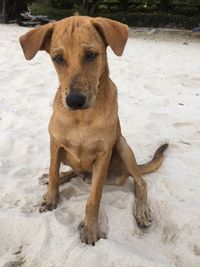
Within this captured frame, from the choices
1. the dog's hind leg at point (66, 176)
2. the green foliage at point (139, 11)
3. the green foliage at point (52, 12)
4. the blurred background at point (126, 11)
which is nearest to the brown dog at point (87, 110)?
the dog's hind leg at point (66, 176)

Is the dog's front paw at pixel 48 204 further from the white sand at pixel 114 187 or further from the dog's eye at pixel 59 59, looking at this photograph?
the dog's eye at pixel 59 59

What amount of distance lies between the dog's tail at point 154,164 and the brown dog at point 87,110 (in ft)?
1.04

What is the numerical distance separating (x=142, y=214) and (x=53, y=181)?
2.62 feet

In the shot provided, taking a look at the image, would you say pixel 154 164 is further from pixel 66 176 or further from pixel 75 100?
pixel 75 100

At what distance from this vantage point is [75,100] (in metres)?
2.58

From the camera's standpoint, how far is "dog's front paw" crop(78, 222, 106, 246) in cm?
284

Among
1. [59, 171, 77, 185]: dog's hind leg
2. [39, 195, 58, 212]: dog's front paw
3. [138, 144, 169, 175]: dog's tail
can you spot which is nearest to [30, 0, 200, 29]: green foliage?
[138, 144, 169, 175]: dog's tail

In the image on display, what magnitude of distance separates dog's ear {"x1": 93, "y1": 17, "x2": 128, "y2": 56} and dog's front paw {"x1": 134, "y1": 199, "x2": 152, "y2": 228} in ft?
4.22

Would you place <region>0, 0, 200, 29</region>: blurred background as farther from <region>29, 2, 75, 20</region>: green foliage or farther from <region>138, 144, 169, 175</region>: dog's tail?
<region>138, 144, 169, 175</region>: dog's tail

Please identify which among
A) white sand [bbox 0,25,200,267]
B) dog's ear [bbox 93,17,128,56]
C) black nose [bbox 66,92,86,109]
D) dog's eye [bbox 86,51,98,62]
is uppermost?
dog's ear [bbox 93,17,128,56]

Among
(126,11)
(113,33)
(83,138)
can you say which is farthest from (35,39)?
(126,11)

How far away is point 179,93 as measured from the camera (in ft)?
20.8

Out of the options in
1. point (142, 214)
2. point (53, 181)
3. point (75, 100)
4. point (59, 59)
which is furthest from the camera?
point (53, 181)

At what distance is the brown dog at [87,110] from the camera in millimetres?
2631
